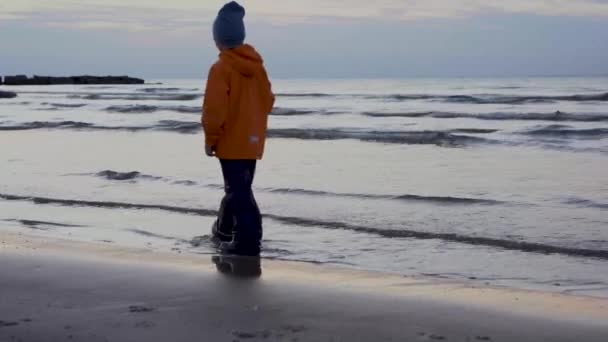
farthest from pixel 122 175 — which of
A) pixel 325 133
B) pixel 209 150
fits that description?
pixel 325 133

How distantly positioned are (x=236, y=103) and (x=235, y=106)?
21mm

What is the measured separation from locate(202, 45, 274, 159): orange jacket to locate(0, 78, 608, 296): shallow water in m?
0.90

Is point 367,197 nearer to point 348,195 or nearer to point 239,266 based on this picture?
point 348,195

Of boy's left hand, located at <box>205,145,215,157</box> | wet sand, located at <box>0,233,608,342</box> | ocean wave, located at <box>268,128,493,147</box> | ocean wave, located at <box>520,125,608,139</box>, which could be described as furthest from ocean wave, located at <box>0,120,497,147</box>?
wet sand, located at <box>0,233,608,342</box>

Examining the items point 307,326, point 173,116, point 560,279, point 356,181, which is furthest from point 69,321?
point 173,116

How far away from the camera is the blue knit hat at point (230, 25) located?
6.67 meters

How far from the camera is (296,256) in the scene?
699 cm

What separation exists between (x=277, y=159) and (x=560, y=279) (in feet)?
29.1

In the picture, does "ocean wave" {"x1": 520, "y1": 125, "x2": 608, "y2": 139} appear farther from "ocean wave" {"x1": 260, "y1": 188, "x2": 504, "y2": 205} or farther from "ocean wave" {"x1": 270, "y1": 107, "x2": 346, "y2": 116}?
"ocean wave" {"x1": 260, "y1": 188, "x2": 504, "y2": 205}

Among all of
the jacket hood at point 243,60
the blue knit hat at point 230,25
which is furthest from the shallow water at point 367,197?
the blue knit hat at point 230,25

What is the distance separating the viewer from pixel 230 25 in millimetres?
6684

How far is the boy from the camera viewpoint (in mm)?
6535

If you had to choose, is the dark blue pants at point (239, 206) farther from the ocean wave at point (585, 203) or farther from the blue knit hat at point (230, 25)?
the ocean wave at point (585, 203)

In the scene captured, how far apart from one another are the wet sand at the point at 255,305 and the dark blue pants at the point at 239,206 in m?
0.47
